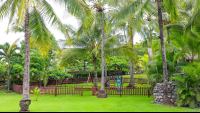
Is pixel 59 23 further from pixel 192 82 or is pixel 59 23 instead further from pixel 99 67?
pixel 99 67

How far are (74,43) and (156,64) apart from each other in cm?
926

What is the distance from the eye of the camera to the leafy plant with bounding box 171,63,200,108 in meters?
10.7

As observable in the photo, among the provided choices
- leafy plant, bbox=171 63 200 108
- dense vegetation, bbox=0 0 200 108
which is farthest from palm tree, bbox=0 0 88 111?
leafy plant, bbox=171 63 200 108

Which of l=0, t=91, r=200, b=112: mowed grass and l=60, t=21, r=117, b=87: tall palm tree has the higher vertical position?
l=60, t=21, r=117, b=87: tall palm tree

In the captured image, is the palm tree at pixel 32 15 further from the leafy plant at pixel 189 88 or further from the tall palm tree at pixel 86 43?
the tall palm tree at pixel 86 43

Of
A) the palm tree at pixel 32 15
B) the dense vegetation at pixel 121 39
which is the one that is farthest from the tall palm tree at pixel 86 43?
the palm tree at pixel 32 15

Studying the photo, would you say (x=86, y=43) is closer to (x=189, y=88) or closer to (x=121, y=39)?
(x=121, y=39)

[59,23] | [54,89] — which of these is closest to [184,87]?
[59,23]

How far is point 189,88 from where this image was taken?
10.9 meters

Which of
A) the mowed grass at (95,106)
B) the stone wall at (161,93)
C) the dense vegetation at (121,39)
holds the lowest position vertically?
the mowed grass at (95,106)

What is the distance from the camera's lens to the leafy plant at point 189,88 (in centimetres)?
1067

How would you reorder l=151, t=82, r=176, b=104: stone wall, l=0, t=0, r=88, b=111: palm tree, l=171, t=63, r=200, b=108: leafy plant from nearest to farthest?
1. l=0, t=0, r=88, b=111: palm tree
2. l=171, t=63, r=200, b=108: leafy plant
3. l=151, t=82, r=176, b=104: stone wall

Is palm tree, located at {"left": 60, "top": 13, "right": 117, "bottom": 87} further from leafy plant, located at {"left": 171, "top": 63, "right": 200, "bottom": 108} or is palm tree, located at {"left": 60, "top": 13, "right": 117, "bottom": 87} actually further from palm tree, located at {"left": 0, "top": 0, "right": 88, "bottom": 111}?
→ leafy plant, located at {"left": 171, "top": 63, "right": 200, "bottom": 108}

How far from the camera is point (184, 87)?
11078mm
